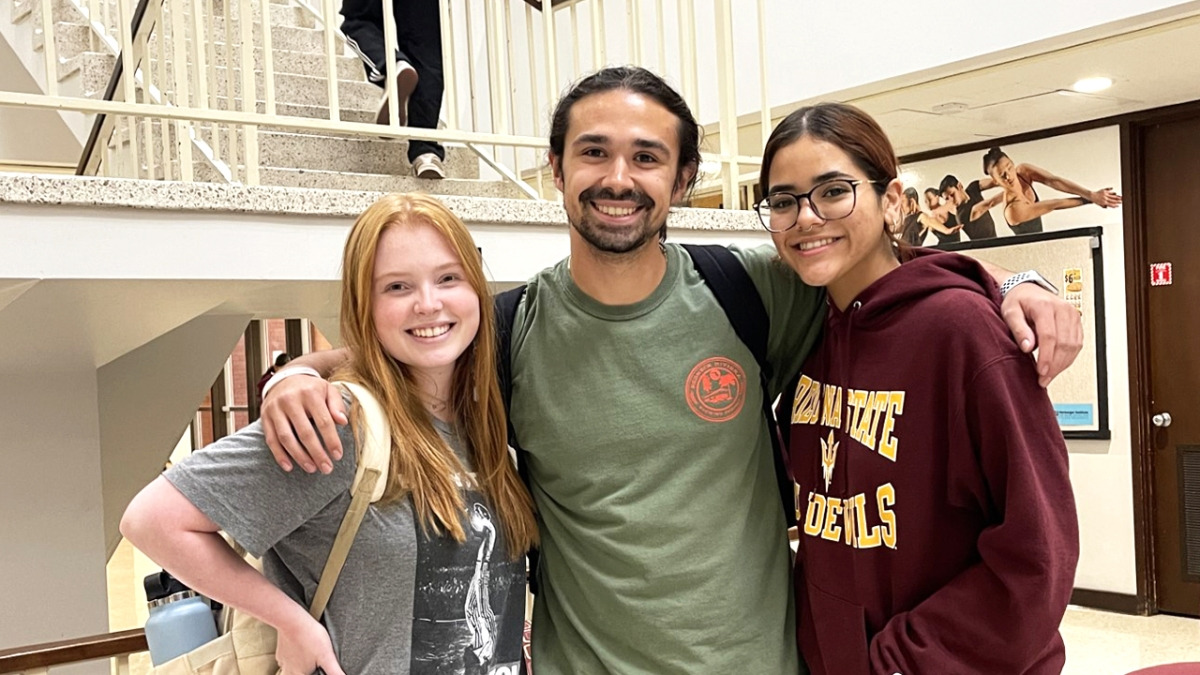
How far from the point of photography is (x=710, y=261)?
1746 millimetres

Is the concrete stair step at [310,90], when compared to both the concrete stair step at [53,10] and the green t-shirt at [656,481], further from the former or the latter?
the green t-shirt at [656,481]

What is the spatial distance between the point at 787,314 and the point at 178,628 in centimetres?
106

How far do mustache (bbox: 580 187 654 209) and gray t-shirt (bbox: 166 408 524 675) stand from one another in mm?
492

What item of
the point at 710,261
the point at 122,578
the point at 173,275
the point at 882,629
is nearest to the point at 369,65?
the point at 173,275

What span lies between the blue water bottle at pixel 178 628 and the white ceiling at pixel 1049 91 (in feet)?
13.7

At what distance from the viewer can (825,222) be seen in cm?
153

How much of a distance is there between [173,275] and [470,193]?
6.89ft

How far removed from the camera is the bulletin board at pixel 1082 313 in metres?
5.94

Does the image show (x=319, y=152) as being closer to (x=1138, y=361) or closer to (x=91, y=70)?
(x=91, y=70)

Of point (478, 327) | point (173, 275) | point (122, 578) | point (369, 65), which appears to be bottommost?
point (122, 578)

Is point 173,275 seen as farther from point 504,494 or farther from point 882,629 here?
point 882,629

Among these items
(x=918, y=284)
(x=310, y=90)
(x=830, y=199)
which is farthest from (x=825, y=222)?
(x=310, y=90)

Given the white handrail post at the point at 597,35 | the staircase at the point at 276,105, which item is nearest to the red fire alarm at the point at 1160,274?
the staircase at the point at 276,105

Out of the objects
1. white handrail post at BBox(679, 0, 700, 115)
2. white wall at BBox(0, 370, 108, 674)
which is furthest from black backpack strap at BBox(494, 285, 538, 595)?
white wall at BBox(0, 370, 108, 674)
